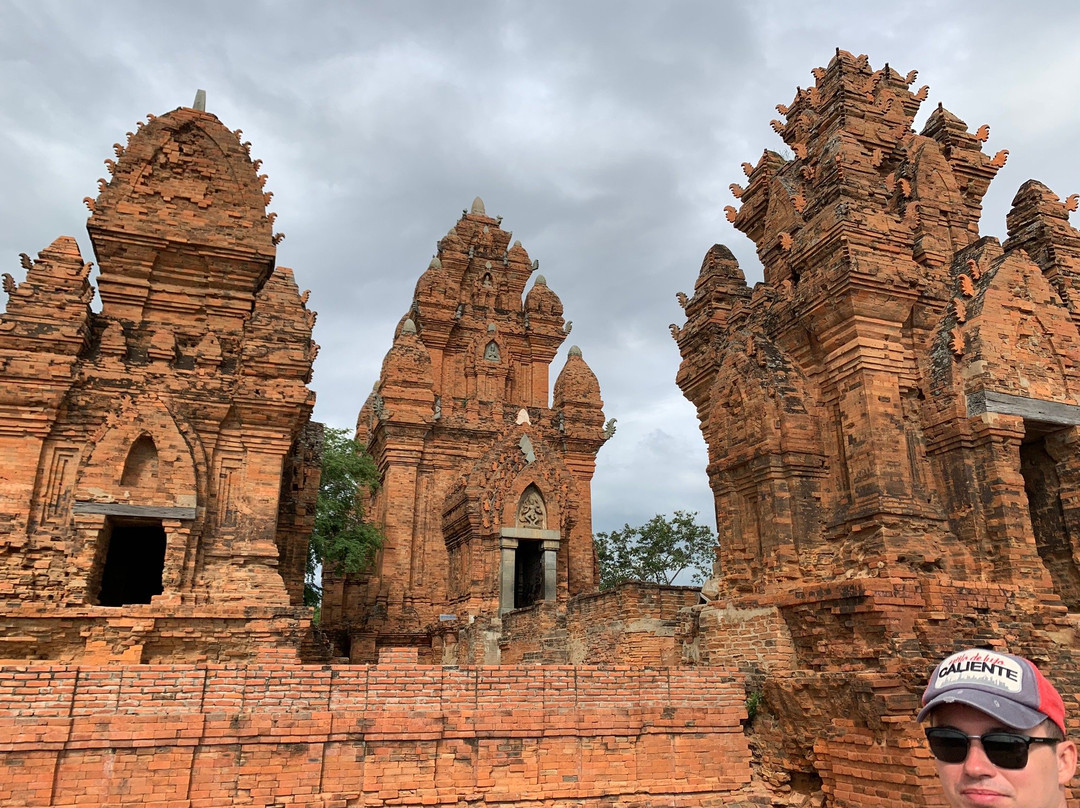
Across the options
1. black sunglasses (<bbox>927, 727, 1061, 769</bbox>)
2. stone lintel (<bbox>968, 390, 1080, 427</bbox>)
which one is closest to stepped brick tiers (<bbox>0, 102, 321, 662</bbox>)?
stone lintel (<bbox>968, 390, 1080, 427</bbox>)

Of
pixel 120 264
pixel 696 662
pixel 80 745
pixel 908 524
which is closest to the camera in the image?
pixel 80 745

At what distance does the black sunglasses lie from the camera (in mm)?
1910

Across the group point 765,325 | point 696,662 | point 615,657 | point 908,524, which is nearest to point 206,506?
point 615,657

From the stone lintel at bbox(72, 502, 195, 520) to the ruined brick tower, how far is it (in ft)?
21.9

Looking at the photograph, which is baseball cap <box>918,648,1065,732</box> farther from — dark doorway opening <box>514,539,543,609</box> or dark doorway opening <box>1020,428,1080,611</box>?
dark doorway opening <box>514,539,543,609</box>

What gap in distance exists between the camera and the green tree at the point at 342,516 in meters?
21.3

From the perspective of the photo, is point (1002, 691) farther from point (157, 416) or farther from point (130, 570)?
point (130, 570)

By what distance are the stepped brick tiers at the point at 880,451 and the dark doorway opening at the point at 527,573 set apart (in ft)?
25.1

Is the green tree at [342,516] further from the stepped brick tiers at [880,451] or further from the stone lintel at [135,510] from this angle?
the stepped brick tiers at [880,451]

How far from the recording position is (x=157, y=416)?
36.6ft

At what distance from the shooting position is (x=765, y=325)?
38.4ft

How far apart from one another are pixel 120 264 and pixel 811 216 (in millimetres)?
10818

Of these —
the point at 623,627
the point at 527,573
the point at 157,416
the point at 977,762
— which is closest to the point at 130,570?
the point at 157,416

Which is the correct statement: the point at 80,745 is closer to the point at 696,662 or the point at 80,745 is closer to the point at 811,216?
the point at 696,662
